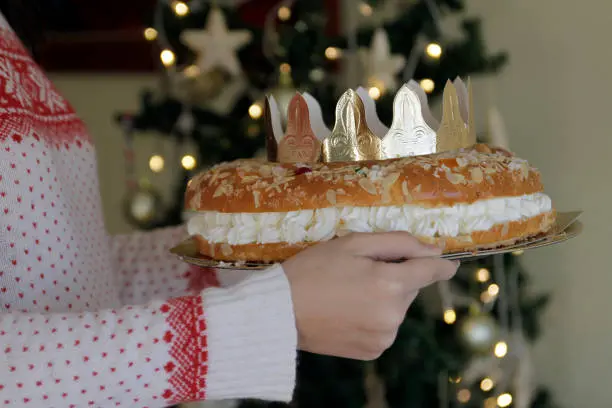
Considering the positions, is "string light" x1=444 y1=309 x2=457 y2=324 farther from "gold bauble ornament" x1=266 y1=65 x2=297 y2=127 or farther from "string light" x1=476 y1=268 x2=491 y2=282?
"gold bauble ornament" x1=266 y1=65 x2=297 y2=127

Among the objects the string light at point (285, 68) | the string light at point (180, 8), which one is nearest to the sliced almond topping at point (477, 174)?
the string light at point (285, 68)

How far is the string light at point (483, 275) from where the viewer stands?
5.84 feet

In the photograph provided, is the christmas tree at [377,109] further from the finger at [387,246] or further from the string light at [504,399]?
the finger at [387,246]

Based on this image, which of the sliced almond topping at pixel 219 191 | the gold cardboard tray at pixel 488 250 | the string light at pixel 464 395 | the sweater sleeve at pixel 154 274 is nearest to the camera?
the gold cardboard tray at pixel 488 250

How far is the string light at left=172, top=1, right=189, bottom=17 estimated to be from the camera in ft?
5.74

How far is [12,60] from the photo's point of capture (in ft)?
2.92

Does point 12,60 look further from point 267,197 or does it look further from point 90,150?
point 267,197

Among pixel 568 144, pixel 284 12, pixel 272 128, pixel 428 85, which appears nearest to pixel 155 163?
pixel 284 12

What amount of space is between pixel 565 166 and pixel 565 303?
0.38m

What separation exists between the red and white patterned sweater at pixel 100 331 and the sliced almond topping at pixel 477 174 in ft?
1.01

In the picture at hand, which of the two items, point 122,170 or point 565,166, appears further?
point 122,170

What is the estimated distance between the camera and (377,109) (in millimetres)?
1587

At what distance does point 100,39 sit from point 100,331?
2512 mm

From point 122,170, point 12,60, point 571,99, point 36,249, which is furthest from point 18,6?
point 122,170
